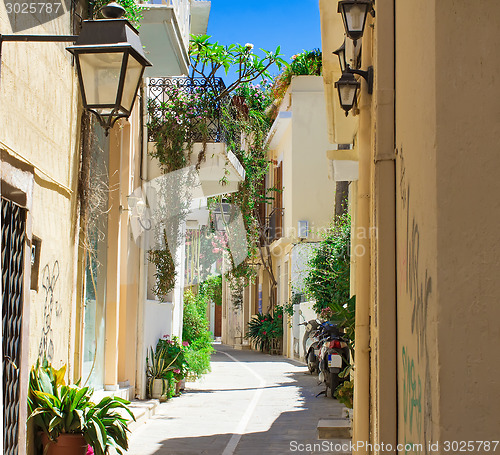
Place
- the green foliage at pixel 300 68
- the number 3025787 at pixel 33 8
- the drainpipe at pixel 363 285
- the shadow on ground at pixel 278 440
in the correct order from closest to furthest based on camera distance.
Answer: the number 3025787 at pixel 33 8 → the drainpipe at pixel 363 285 → the shadow on ground at pixel 278 440 → the green foliage at pixel 300 68

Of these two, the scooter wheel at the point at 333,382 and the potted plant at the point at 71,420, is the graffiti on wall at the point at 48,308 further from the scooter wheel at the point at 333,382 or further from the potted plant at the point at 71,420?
the scooter wheel at the point at 333,382

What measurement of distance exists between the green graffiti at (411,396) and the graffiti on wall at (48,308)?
3.88 metres

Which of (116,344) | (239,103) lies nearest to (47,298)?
(116,344)

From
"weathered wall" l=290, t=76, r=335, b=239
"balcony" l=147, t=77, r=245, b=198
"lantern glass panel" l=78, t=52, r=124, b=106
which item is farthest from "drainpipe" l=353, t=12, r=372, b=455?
"weathered wall" l=290, t=76, r=335, b=239

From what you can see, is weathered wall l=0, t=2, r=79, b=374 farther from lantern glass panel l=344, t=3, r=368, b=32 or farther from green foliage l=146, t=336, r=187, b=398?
green foliage l=146, t=336, r=187, b=398

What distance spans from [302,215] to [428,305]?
21.6 m

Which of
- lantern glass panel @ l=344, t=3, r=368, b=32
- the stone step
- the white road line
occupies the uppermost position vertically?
lantern glass panel @ l=344, t=3, r=368, b=32

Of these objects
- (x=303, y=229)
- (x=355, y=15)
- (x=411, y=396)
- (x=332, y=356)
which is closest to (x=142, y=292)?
(x=332, y=356)

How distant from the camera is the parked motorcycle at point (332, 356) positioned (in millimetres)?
12469

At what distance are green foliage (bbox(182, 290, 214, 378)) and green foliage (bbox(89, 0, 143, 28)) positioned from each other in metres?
7.16

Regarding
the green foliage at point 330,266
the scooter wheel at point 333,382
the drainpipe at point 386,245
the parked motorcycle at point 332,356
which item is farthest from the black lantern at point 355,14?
the green foliage at point 330,266

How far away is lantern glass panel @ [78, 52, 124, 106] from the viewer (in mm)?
4402

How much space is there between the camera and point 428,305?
2887 millimetres

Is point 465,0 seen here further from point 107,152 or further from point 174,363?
point 174,363
